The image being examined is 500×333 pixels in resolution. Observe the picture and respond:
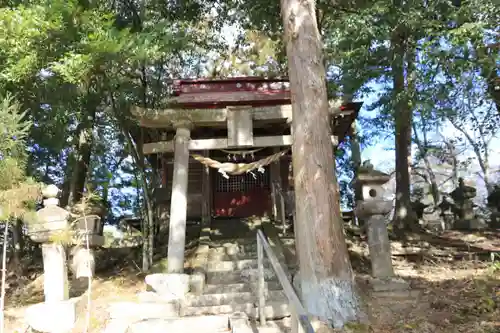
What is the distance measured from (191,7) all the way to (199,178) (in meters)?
4.57

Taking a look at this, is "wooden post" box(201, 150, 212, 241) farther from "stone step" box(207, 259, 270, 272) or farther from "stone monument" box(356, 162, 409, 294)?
"stone monument" box(356, 162, 409, 294)

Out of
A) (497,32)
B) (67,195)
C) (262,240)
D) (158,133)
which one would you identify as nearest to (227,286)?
(262,240)

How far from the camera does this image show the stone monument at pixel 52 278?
515 cm

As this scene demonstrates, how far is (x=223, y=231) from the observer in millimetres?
9766

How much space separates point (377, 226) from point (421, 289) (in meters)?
1.31

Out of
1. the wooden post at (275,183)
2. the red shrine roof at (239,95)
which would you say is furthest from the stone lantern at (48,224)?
the wooden post at (275,183)

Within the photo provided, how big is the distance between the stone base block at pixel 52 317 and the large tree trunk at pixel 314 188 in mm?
3104

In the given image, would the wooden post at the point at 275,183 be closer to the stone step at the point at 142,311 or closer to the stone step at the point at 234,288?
the stone step at the point at 234,288

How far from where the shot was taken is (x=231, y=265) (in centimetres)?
721

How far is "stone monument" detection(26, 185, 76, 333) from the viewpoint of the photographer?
5.15 metres

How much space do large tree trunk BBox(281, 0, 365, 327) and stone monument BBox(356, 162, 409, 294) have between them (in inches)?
53.3

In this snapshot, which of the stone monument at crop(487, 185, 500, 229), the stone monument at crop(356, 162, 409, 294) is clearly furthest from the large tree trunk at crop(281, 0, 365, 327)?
the stone monument at crop(487, 185, 500, 229)

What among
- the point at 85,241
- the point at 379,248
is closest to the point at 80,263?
the point at 85,241

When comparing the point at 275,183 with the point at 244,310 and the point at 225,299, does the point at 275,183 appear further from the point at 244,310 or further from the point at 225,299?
the point at 244,310
